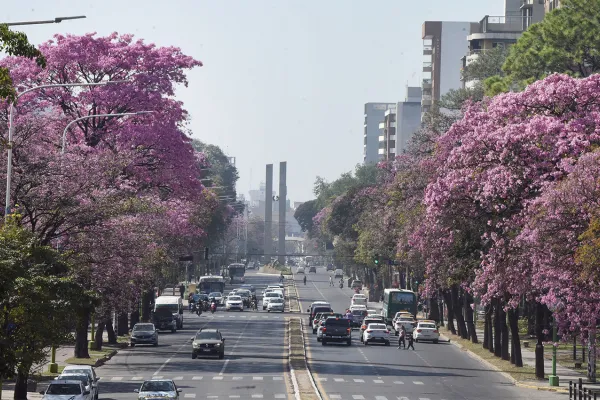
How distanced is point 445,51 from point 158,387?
474 feet

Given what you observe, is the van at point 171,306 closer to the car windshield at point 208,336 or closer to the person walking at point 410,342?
the person walking at point 410,342

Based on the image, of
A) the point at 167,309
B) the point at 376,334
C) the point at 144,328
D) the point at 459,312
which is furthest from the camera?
the point at 167,309

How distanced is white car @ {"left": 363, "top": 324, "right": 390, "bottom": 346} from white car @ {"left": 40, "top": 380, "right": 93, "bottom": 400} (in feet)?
120

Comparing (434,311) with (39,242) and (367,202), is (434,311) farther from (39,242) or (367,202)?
(39,242)

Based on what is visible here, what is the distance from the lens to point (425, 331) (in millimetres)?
77312

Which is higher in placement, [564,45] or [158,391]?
[564,45]

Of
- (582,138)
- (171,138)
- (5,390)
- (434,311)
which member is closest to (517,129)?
(582,138)

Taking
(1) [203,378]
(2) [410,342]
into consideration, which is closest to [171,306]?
(2) [410,342]

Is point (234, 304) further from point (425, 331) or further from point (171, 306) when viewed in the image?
point (425, 331)

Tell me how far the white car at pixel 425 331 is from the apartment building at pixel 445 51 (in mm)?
99740

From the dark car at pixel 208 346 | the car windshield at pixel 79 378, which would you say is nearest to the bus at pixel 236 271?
the dark car at pixel 208 346

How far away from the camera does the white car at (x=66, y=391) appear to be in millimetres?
37781

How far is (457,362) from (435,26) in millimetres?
124974

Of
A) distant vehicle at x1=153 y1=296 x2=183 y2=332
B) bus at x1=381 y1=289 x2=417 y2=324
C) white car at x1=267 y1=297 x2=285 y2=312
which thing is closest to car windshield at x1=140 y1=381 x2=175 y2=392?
distant vehicle at x1=153 y1=296 x2=183 y2=332
